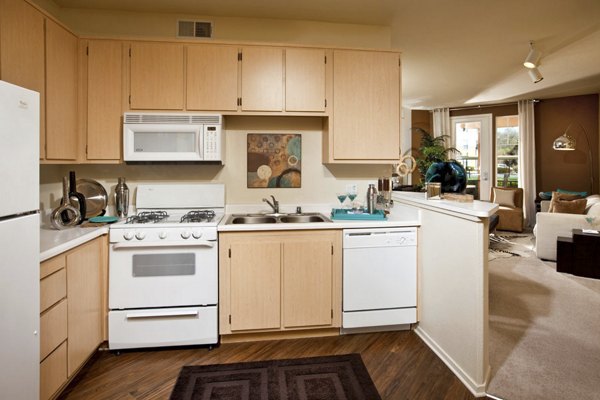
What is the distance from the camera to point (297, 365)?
89.7 inches

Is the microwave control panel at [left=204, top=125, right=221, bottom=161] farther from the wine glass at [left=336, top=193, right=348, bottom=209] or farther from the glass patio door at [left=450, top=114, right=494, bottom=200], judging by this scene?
the glass patio door at [left=450, top=114, right=494, bottom=200]

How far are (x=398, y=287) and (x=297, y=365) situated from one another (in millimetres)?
979

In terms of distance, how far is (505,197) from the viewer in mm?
6578

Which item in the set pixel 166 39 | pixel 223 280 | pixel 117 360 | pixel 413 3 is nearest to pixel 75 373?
pixel 117 360

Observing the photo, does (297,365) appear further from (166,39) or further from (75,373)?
(166,39)

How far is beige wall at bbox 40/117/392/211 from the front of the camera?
9.81 ft

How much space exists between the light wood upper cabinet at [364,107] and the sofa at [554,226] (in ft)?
9.90

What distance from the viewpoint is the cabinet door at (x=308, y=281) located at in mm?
2561

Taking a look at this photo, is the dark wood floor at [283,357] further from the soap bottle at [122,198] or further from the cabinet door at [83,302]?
the soap bottle at [122,198]

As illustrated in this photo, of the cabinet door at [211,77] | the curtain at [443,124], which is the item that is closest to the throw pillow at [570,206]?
the curtain at [443,124]

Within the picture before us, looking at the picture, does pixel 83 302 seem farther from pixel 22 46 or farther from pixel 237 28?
pixel 237 28

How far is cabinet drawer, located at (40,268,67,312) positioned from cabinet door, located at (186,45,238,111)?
1.50 meters

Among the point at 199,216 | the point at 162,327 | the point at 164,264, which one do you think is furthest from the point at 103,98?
the point at 162,327

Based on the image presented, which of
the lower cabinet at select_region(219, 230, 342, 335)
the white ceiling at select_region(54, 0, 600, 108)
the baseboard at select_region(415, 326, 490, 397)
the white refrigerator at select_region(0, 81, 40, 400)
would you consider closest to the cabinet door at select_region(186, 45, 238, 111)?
the white ceiling at select_region(54, 0, 600, 108)
